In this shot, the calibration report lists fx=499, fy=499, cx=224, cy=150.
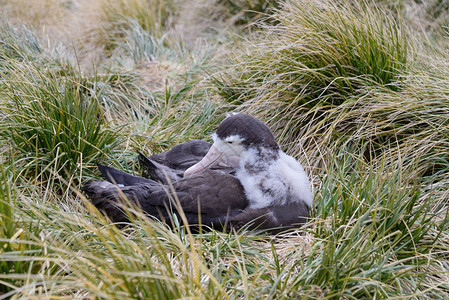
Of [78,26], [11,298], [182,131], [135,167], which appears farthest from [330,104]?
[78,26]

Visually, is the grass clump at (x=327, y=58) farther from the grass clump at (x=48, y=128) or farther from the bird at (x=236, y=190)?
the grass clump at (x=48, y=128)

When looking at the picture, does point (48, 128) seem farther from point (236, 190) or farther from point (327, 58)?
point (327, 58)

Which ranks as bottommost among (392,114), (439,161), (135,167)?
(135,167)

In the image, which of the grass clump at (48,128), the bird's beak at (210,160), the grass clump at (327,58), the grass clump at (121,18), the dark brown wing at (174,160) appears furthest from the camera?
the grass clump at (121,18)

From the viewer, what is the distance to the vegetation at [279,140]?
2.37 metres

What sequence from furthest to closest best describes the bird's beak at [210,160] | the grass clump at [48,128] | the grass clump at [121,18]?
1. the grass clump at [121,18]
2. the grass clump at [48,128]
3. the bird's beak at [210,160]

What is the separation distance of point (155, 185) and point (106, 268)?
137cm

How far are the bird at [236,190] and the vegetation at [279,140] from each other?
134 mm

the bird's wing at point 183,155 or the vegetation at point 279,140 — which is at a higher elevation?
the vegetation at point 279,140

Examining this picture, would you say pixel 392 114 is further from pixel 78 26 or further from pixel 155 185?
pixel 78 26

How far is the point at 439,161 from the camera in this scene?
363cm

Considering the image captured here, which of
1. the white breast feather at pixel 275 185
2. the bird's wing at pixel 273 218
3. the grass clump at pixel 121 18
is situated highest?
the grass clump at pixel 121 18

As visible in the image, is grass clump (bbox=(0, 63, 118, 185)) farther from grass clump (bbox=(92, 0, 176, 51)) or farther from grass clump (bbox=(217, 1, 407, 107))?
grass clump (bbox=(92, 0, 176, 51))

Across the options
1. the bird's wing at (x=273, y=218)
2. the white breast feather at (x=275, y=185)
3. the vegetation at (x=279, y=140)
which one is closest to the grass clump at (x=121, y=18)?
the vegetation at (x=279, y=140)
